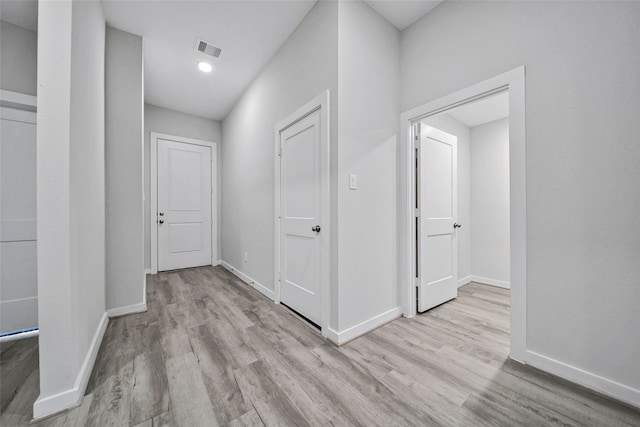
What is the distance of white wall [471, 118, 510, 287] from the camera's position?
3.25 m

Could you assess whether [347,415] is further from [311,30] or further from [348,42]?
[311,30]

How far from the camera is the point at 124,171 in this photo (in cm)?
224

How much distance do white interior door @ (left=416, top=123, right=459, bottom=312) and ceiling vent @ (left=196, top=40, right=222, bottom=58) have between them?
2317mm

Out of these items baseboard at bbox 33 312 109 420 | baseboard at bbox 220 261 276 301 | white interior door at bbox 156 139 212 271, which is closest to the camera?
baseboard at bbox 33 312 109 420

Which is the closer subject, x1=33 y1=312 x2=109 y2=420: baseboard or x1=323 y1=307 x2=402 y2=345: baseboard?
x1=33 y1=312 x2=109 y2=420: baseboard

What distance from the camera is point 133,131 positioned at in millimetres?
2277

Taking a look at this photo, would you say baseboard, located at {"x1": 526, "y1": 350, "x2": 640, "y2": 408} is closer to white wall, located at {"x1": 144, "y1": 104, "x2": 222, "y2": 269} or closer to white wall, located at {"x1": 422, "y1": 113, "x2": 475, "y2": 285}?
white wall, located at {"x1": 422, "y1": 113, "x2": 475, "y2": 285}

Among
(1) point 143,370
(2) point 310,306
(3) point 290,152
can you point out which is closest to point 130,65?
(3) point 290,152

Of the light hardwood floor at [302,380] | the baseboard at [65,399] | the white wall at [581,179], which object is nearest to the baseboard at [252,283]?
the light hardwood floor at [302,380]

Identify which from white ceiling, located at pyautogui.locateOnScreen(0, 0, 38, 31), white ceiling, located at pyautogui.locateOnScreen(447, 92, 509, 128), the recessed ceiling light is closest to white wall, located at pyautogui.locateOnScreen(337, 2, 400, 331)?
white ceiling, located at pyautogui.locateOnScreen(447, 92, 509, 128)

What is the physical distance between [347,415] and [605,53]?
2.29 meters

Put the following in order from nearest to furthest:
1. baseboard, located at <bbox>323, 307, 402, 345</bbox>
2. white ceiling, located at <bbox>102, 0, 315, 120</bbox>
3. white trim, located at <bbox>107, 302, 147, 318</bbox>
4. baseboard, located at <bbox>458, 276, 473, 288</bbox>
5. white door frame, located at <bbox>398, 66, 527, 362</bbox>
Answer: white door frame, located at <bbox>398, 66, 527, 362</bbox> → baseboard, located at <bbox>323, 307, 402, 345</bbox> → white ceiling, located at <bbox>102, 0, 315, 120</bbox> → white trim, located at <bbox>107, 302, 147, 318</bbox> → baseboard, located at <bbox>458, 276, 473, 288</bbox>

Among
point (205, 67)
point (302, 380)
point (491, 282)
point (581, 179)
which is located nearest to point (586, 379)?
point (581, 179)

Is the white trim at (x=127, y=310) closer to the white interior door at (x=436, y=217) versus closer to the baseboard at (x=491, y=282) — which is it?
the white interior door at (x=436, y=217)
